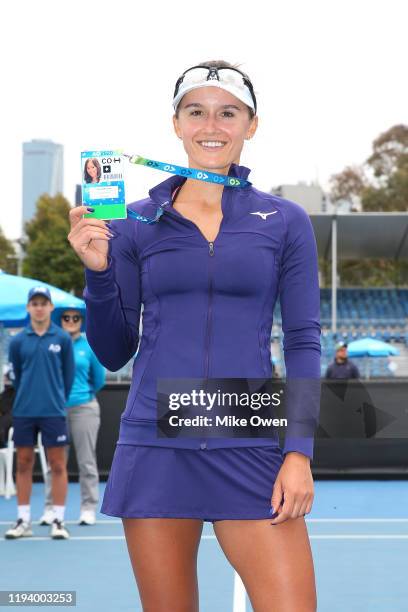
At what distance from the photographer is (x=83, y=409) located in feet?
27.9

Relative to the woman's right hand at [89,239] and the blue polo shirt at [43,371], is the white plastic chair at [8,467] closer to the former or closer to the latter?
the blue polo shirt at [43,371]

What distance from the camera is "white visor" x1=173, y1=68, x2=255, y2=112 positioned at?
8.19 feet

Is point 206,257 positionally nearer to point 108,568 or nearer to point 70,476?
point 108,568

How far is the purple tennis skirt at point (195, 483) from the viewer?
2.33 metres

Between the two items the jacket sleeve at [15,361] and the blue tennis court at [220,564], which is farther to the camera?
the jacket sleeve at [15,361]

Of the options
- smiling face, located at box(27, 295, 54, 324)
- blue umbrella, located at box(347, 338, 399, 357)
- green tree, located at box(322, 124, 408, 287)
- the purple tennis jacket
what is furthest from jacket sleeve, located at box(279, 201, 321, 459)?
green tree, located at box(322, 124, 408, 287)

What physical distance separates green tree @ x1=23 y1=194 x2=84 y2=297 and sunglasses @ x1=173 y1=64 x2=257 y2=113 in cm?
5466

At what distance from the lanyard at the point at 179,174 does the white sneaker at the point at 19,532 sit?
5.85m

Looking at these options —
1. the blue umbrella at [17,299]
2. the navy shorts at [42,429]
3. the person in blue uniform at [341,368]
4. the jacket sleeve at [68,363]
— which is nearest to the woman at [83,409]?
the jacket sleeve at [68,363]

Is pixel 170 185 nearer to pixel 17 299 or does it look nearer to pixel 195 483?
pixel 195 483

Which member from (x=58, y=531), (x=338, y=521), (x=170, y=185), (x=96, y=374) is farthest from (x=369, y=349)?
(x=170, y=185)

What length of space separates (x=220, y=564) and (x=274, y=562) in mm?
4752

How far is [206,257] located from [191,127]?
38 cm

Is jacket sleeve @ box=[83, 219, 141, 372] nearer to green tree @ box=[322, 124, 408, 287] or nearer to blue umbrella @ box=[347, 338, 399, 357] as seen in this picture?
blue umbrella @ box=[347, 338, 399, 357]
